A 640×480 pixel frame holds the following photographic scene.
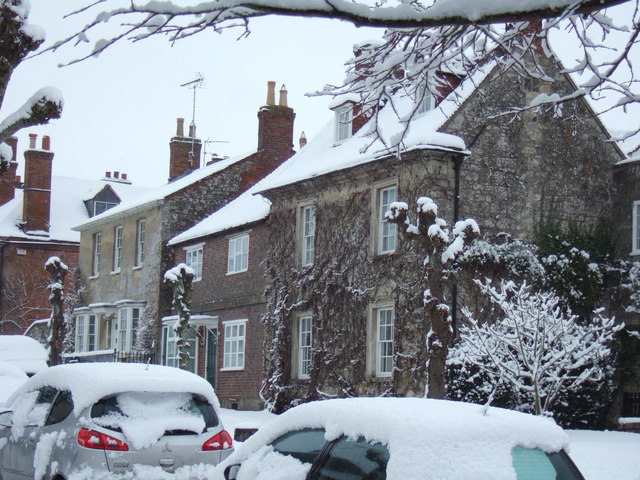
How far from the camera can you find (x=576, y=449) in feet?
49.2

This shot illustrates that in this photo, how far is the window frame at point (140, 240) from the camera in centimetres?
3525

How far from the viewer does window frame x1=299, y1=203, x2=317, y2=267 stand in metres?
25.9

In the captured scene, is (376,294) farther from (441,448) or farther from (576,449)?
(441,448)

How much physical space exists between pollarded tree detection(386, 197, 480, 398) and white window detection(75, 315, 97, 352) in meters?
24.0

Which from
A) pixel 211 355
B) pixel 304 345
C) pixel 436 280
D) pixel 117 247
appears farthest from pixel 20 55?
pixel 117 247

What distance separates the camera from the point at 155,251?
3397cm

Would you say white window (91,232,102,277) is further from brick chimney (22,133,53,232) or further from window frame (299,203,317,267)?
window frame (299,203,317,267)

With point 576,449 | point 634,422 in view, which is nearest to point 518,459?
point 576,449

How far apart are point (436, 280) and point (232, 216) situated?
1611 centimetres

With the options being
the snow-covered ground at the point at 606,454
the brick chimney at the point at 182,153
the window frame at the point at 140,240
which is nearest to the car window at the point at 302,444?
the snow-covered ground at the point at 606,454

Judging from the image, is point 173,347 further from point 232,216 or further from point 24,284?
point 24,284

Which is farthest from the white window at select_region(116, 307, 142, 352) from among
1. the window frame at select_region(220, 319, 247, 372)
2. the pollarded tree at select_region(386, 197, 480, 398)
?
the pollarded tree at select_region(386, 197, 480, 398)

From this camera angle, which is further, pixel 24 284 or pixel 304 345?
pixel 24 284

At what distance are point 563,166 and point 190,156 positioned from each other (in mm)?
20487
